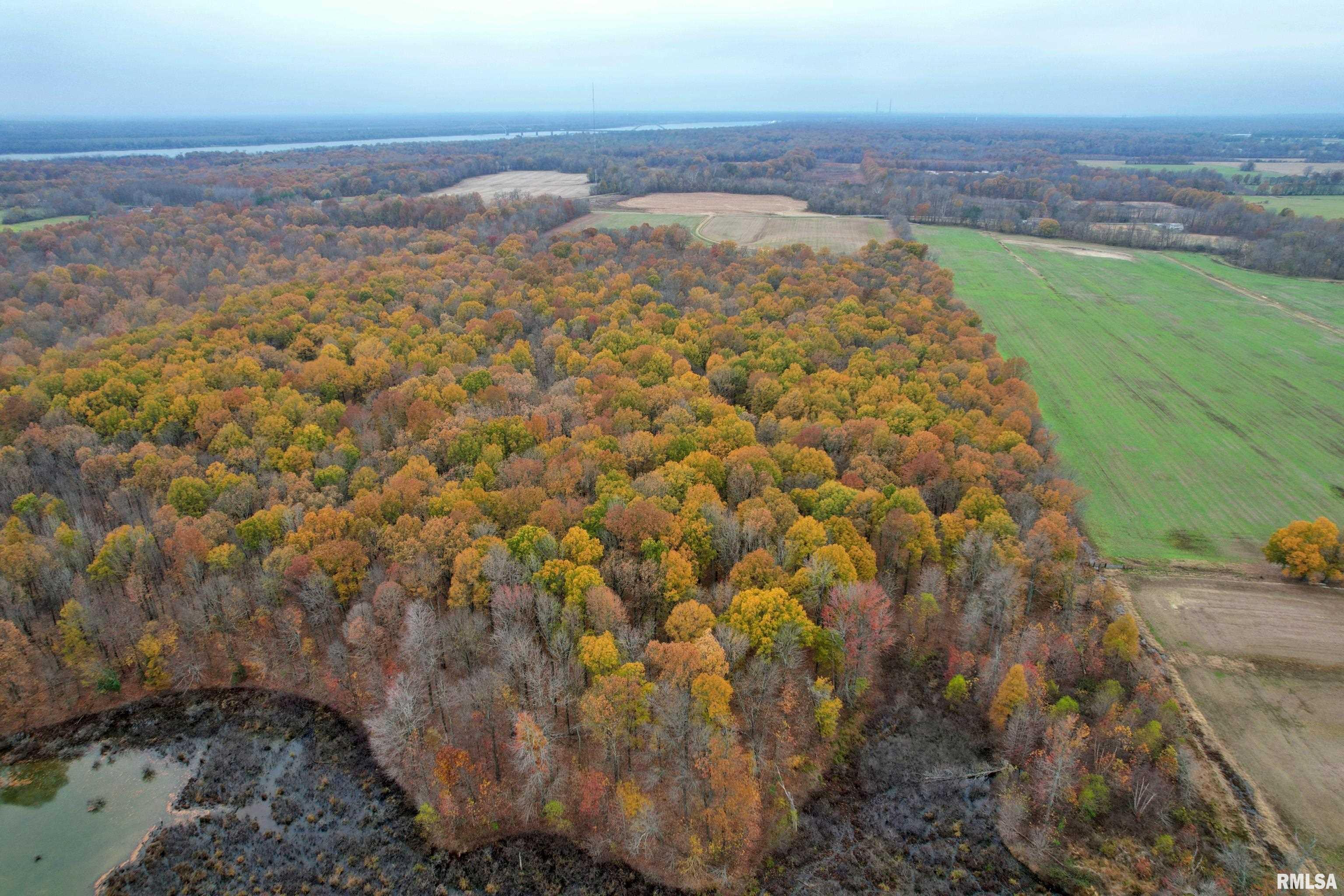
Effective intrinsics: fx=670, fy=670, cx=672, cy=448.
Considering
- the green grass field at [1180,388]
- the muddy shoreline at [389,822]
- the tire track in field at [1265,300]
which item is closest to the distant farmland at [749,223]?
the green grass field at [1180,388]

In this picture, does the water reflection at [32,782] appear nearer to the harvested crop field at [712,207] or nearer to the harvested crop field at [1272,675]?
the harvested crop field at [1272,675]

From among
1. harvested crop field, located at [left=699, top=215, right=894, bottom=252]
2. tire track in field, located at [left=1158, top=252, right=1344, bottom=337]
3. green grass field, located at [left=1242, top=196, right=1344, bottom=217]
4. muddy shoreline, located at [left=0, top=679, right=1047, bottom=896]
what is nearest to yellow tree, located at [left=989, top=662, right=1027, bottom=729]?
muddy shoreline, located at [left=0, top=679, right=1047, bottom=896]

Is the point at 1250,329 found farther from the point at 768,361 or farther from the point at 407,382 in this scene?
the point at 407,382

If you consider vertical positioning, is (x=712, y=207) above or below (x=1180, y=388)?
above

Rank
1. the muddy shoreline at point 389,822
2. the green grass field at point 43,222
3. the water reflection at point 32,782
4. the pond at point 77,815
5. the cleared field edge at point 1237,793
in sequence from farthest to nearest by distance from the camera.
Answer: the green grass field at point 43,222 < the water reflection at point 32,782 < the pond at point 77,815 < the muddy shoreline at point 389,822 < the cleared field edge at point 1237,793

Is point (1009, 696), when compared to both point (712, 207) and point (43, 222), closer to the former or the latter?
point (712, 207)

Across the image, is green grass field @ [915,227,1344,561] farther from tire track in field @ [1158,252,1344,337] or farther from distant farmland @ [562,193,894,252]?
distant farmland @ [562,193,894,252]

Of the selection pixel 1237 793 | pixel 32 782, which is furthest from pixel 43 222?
pixel 1237 793
